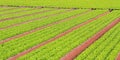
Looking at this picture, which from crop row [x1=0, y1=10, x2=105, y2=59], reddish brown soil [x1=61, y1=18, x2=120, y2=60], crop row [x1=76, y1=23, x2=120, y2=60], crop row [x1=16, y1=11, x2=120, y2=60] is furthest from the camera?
crop row [x1=0, y1=10, x2=105, y2=59]

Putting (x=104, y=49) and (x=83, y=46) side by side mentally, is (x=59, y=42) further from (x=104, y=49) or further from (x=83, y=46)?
(x=104, y=49)

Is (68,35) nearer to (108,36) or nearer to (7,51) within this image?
(108,36)

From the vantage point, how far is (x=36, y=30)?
3095cm

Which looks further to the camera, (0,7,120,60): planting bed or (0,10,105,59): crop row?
(0,10,105,59): crop row

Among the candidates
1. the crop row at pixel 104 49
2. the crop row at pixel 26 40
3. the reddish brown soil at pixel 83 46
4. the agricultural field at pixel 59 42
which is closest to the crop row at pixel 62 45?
the agricultural field at pixel 59 42

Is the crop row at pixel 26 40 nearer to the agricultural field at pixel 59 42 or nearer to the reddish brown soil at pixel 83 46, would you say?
the agricultural field at pixel 59 42

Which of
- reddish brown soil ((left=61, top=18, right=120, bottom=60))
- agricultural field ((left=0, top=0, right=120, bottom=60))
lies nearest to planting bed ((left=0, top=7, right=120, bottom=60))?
agricultural field ((left=0, top=0, right=120, bottom=60))

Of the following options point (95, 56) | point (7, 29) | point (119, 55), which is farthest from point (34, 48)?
point (7, 29)

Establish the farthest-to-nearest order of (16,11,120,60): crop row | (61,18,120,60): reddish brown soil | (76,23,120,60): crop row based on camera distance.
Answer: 1. (61,18,120,60): reddish brown soil
2. (16,11,120,60): crop row
3. (76,23,120,60): crop row

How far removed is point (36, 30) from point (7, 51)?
9.77 m

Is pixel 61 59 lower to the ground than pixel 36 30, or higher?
higher

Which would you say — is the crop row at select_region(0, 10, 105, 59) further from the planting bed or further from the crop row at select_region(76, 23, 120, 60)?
the crop row at select_region(76, 23, 120, 60)

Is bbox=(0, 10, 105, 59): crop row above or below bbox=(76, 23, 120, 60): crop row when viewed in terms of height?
below

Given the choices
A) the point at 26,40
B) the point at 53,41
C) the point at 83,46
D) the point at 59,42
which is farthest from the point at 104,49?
the point at 26,40
